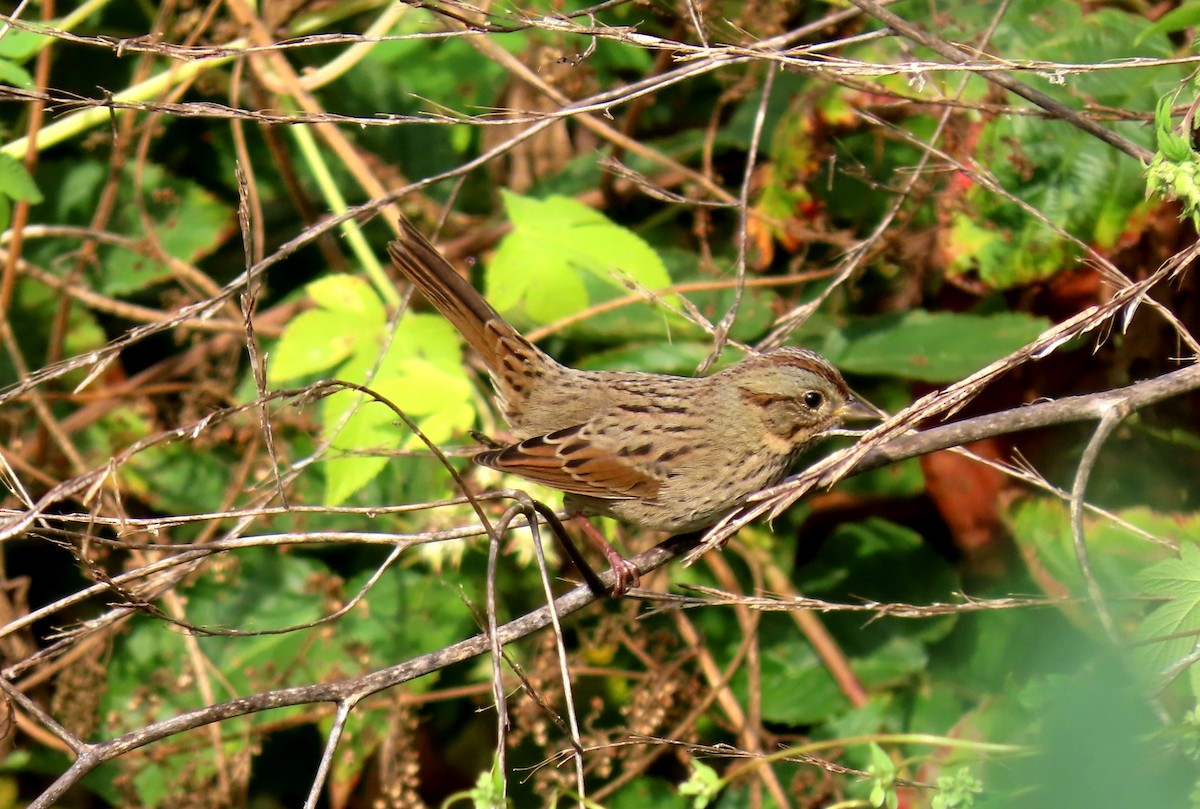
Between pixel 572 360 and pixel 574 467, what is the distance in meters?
0.91

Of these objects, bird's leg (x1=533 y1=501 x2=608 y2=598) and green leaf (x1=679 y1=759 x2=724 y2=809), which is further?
green leaf (x1=679 y1=759 x2=724 y2=809)

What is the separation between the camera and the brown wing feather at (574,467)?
10.5ft

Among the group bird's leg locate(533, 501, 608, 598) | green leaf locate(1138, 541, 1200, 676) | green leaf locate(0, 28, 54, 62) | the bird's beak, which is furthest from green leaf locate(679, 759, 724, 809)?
green leaf locate(0, 28, 54, 62)

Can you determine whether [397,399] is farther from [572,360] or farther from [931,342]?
[931,342]

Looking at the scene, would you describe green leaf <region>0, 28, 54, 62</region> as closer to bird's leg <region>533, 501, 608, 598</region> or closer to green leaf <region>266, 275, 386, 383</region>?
green leaf <region>266, 275, 386, 383</region>

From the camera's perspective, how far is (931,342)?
3695 mm

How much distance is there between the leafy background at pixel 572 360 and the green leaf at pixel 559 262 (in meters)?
0.01

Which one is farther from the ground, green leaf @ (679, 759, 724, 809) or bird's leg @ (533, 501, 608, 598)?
bird's leg @ (533, 501, 608, 598)

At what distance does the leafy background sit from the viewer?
3410 mm

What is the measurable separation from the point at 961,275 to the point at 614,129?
1451 millimetres

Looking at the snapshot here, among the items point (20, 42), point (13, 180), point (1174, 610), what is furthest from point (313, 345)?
point (1174, 610)

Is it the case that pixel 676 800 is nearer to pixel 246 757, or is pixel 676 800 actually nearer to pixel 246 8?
pixel 246 757

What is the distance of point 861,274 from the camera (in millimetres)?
3895

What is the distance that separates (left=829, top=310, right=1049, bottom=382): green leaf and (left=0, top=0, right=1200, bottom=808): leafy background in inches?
0.5
